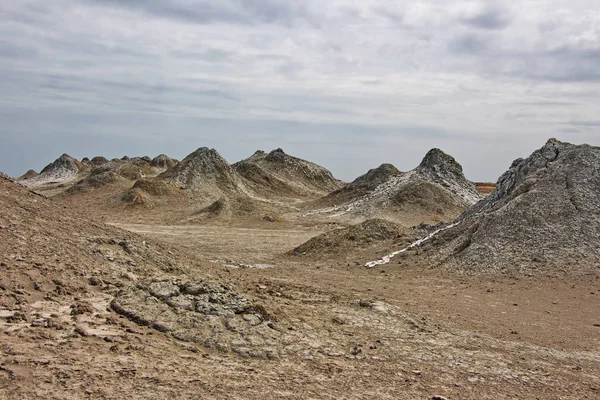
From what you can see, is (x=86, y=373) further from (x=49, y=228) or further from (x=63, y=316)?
(x=49, y=228)

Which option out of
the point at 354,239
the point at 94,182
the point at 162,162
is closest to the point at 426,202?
the point at 354,239

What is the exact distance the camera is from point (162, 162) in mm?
72562

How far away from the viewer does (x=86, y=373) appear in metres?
5.44

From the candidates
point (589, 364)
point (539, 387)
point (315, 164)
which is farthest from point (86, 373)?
point (315, 164)

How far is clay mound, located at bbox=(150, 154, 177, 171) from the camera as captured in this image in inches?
2812

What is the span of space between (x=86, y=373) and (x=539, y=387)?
18.7 ft

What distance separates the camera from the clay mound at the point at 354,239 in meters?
19.7

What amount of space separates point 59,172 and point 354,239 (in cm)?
5293

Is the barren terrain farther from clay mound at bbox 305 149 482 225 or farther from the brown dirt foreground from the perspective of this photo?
clay mound at bbox 305 149 482 225

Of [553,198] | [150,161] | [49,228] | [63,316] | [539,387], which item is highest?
[150,161]

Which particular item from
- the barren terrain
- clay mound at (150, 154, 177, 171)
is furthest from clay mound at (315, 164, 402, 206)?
clay mound at (150, 154, 177, 171)

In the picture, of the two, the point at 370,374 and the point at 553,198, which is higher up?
the point at 553,198

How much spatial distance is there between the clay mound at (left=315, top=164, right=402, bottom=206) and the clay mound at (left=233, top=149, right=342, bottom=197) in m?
9.35

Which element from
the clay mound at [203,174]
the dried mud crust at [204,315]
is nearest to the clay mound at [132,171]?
the clay mound at [203,174]
